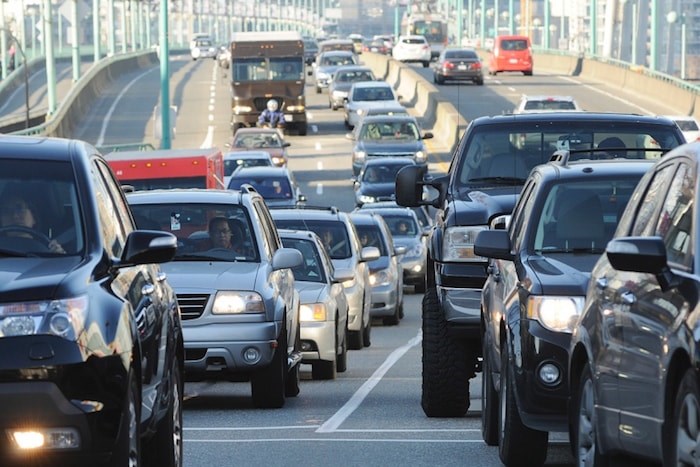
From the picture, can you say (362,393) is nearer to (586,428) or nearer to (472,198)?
(472,198)

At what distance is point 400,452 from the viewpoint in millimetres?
11953

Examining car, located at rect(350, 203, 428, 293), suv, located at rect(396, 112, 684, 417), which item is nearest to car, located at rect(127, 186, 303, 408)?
suv, located at rect(396, 112, 684, 417)

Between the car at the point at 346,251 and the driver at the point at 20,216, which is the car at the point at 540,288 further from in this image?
the car at the point at 346,251

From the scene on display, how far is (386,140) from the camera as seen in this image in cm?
5584

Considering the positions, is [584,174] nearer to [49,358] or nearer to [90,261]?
[90,261]

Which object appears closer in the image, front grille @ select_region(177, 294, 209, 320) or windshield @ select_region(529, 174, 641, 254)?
windshield @ select_region(529, 174, 641, 254)

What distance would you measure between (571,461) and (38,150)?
12.8ft

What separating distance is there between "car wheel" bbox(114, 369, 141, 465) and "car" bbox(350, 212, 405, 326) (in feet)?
72.4

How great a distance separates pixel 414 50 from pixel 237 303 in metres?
96.2

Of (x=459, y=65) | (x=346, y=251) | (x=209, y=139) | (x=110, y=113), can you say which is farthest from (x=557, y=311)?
(x=459, y=65)

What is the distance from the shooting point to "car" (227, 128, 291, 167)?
53.3 metres

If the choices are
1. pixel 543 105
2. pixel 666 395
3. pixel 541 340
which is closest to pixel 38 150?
pixel 541 340

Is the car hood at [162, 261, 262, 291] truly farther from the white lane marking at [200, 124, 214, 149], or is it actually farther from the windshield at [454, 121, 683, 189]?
the white lane marking at [200, 124, 214, 149]

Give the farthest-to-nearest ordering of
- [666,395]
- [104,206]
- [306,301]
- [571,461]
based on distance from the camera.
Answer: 1. [306,301]
2. [571,461]
3. [104,206]
4. [666,395]
